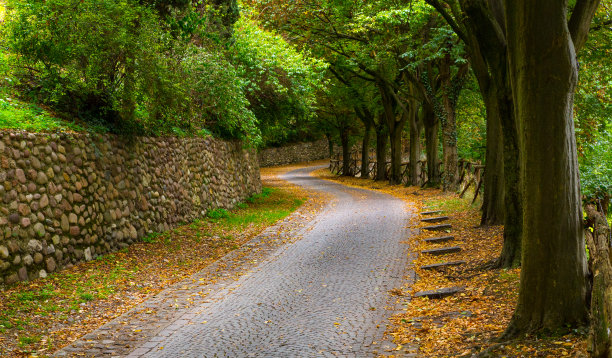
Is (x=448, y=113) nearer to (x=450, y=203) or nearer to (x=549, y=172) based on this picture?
(x=450, y=203)

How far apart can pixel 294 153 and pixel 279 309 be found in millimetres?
47041

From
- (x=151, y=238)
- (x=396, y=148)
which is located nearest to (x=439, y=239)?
(x=151, y=238)

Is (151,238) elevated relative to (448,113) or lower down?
lower down

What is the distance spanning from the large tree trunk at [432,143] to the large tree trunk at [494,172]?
9.51 meters

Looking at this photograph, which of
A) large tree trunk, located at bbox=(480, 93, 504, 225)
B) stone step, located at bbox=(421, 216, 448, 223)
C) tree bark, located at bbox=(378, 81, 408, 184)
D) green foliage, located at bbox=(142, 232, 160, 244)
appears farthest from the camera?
tree bark, located at bbox=(378, 81, 408, 184)

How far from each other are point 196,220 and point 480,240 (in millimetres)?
7210

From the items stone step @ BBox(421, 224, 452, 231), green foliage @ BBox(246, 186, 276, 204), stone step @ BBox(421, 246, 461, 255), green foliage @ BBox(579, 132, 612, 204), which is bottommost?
stone step @ BBox(421, 246, 461, 255)

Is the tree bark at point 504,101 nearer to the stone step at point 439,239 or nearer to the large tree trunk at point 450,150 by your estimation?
the stone step at point 439,239

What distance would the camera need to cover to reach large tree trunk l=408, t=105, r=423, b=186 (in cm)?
2234

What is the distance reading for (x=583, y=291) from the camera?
450 cm

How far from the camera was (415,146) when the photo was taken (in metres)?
22.7

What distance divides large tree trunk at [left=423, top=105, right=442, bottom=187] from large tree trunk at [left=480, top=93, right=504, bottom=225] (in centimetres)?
951

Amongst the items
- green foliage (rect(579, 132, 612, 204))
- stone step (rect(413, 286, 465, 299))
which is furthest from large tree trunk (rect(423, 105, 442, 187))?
stone step (rect(413, 286, 465, 299))

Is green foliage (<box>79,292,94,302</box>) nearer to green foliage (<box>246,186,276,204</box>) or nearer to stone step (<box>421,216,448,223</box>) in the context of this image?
stone step (<box>421,216,448,223</box>)
